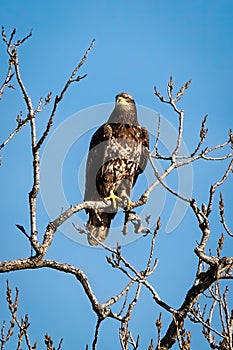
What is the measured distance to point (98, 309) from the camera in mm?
4305

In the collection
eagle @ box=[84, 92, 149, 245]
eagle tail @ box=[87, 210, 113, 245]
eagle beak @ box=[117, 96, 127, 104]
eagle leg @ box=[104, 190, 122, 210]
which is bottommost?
eagle tail @ box=[87, 210, 113, 245]

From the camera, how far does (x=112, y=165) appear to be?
795 cm

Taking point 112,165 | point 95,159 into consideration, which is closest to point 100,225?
point 112,165

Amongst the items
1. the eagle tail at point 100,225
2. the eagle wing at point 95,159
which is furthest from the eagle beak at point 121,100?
the eagle tail at point 100,225

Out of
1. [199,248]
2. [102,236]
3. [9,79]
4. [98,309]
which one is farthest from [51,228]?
[102,236]

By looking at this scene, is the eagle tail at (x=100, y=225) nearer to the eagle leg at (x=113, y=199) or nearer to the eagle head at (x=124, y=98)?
the eagle leg at (x=113, y=199)

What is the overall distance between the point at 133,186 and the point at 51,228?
404cm

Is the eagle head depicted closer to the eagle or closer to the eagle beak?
the eagle beak

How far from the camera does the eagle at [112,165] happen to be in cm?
775

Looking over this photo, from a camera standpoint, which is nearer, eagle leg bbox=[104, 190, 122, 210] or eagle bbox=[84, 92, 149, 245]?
eagle leg bbox=[104, 190, 122, 210]

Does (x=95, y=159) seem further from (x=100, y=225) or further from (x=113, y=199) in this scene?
(x=100, y=225)

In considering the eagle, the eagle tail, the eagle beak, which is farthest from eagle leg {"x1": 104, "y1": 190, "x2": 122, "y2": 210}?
the eagle beak

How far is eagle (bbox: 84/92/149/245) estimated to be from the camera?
25.4ft

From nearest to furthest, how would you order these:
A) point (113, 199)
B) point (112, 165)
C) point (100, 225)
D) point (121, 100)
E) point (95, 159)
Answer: point (113, 199)
point (100, 225)
point (112, 165)
point (95, 159)
point (121, 100)
